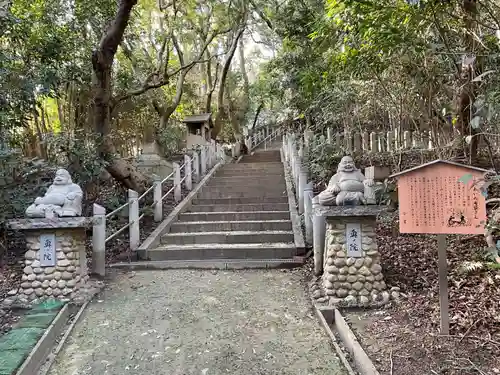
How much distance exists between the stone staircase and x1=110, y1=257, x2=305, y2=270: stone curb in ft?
0.10

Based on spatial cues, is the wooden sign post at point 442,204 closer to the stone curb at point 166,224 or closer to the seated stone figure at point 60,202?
the seated stone figure at point 60,202

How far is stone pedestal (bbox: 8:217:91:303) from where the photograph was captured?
425 centimetres

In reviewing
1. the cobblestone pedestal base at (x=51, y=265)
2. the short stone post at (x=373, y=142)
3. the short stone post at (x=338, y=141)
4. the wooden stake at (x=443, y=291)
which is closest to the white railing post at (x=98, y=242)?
the cobblestone pedestal base at (x=51, y=265)

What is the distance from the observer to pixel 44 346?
10.8ft


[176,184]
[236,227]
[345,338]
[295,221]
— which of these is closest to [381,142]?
[295,221]

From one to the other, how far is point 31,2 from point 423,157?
8.00m

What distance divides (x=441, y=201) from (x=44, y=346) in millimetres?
3666

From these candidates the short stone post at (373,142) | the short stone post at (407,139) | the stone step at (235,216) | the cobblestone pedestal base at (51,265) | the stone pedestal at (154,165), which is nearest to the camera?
the cobblestone pedestal base at (51,265)

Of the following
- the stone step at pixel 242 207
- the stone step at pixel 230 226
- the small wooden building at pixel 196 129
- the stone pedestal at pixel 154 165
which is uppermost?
the small wooden building at pixel 196 129

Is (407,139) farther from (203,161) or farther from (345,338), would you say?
(345,338)

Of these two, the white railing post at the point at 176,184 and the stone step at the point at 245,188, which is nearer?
the white railing post at the point at 176,184

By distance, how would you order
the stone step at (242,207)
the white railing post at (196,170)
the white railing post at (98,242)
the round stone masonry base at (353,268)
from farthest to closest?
the white railing post at (196,170) < the stone step at (242,207) < the white railing post at (98,242) < the round stone masonry base at (353,268)

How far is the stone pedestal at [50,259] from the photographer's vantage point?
425 cm

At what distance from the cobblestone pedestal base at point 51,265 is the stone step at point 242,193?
14.9 ft
